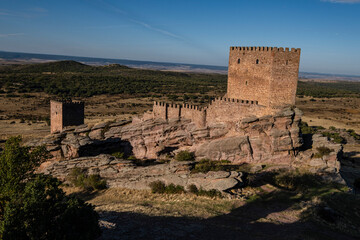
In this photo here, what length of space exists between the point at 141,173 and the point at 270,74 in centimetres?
1284

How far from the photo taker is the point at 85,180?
21.8 metres

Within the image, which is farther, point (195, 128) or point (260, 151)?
point (195, 128)

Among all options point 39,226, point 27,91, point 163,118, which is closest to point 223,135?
point 163,118

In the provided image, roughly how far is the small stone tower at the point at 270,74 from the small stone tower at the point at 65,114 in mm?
17951

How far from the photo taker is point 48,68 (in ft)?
417

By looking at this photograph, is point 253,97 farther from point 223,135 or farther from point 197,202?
point 197,202

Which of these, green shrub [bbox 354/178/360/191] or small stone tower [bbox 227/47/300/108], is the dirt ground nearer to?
small stone tower [bbox 227/47/300/108]

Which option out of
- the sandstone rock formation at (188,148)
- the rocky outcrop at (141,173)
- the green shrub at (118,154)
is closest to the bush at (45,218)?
the rocky outcrop at (141,173)

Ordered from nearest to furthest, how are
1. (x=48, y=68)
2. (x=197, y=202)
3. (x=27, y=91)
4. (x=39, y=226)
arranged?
(x=39, y=226) → (x=197, y=202) → (x=27, y=91) → (x=48, y=68)

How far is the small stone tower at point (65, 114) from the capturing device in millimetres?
30133

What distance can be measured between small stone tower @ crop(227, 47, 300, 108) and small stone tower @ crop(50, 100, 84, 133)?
58.9 ft

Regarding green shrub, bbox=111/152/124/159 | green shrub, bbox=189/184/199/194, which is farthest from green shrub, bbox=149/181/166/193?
green shrub, bbox=111/152/124/159

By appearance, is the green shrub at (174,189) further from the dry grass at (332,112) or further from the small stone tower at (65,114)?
the dry grass at (332,112)

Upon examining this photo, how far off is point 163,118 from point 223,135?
5.99 meters
